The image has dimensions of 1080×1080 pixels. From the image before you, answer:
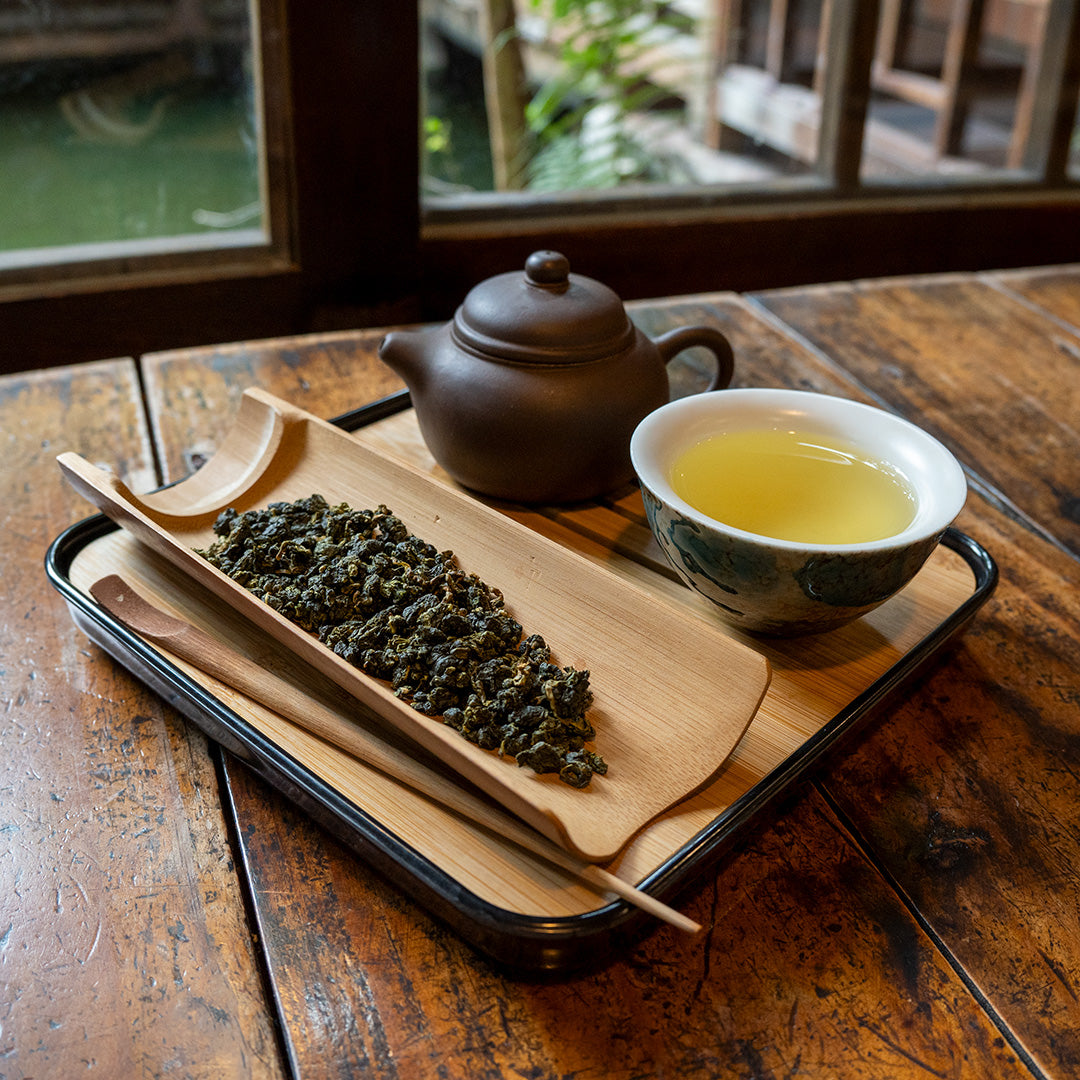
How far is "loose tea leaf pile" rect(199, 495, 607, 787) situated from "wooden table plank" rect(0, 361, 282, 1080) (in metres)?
0.12

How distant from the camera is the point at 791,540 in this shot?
0.73 metres

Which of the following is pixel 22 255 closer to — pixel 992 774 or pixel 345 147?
pixel 345 147

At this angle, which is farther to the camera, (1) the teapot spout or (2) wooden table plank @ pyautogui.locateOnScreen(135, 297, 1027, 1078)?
(1) the teapot spout

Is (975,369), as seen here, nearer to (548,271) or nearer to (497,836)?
(548,271)

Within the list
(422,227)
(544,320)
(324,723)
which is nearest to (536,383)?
(544,320)

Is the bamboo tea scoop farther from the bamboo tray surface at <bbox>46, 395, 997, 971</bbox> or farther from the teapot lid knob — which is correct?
the teapot lid knob

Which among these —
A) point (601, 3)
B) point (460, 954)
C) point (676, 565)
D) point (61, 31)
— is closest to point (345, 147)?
point (61, 31)

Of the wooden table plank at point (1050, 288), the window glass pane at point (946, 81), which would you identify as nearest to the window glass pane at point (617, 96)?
the window glass pane at point (946, 81)

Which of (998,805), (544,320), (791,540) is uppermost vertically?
(544,320)

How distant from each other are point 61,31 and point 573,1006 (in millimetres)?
1465

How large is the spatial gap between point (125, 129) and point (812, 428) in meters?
1.20

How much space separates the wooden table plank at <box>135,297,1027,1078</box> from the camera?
51 cm

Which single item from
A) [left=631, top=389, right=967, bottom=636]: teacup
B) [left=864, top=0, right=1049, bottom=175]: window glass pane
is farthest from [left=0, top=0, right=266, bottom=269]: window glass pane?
[left=864, top=0, right=1049, bottom=175]: window glass pane

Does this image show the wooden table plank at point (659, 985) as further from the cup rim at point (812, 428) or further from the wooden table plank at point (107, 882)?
the cup rim at point (812, 428)
